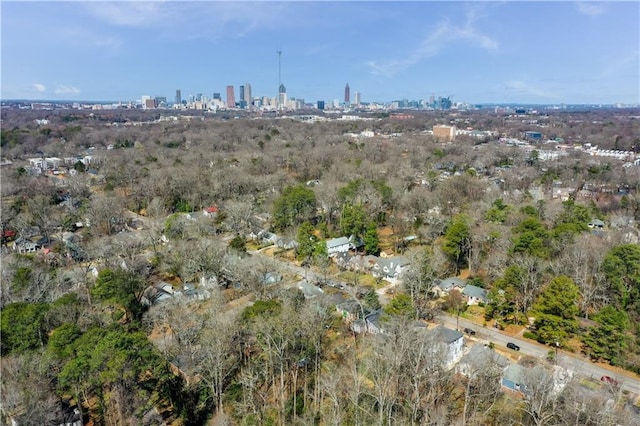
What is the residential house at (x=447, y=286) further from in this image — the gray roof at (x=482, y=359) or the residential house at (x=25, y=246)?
the residential house at (x=25, y=246)

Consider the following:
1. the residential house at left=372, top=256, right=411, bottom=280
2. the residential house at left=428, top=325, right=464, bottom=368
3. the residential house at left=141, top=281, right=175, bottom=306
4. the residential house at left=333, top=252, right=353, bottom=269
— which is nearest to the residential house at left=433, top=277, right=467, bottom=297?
the residential house at left=372, top=256, right=411, bottom=280

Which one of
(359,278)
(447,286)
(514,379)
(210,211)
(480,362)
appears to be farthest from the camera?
(210,211)

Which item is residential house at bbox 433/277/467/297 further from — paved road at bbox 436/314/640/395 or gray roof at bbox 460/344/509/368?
gray roof at bbox 460/344/509/368

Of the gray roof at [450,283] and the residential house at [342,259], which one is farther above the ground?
the residential house at [342,259]

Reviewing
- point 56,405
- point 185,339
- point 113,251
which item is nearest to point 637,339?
point 185,339

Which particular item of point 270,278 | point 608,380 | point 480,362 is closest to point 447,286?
point 608,380

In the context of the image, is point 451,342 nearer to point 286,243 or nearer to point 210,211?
point 286,243

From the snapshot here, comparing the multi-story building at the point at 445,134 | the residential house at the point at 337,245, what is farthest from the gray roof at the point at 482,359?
the multi-story building at the point at 445,134
